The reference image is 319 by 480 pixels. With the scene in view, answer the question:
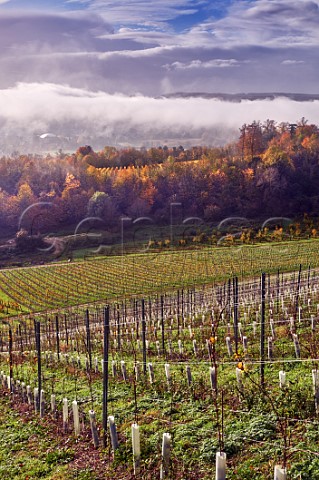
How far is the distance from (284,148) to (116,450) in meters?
108

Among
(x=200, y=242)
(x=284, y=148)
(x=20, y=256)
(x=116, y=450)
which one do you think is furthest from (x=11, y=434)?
(x=284, y=148)

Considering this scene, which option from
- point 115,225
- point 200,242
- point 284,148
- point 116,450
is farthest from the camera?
point 284,148

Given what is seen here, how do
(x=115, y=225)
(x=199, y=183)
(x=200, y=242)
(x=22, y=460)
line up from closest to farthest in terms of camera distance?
(x=22, y=460) → (x=200, y=242) → (x=115, y=225) → (x=199, y=183)

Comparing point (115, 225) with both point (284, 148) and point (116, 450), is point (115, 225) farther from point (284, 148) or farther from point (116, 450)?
point (116, 450)

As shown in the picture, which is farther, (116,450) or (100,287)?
(100,287)

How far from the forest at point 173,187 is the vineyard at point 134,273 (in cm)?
2409

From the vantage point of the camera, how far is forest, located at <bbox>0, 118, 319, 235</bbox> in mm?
87875

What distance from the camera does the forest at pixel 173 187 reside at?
288ft

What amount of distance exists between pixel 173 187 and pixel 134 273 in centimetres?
4778

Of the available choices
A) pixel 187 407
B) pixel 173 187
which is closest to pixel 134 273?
pixel 187 407

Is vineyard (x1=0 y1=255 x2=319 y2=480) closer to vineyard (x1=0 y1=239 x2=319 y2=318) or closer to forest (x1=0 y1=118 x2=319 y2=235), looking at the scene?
vineyard (x1=0 y1=239 x2=319 y2=318)

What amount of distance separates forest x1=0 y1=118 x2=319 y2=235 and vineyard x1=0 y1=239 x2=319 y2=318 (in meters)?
24.1

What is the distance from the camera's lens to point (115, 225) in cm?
8300

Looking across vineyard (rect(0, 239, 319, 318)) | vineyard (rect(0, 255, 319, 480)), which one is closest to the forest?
vineyard (rect(0, 239, 319, 318))
